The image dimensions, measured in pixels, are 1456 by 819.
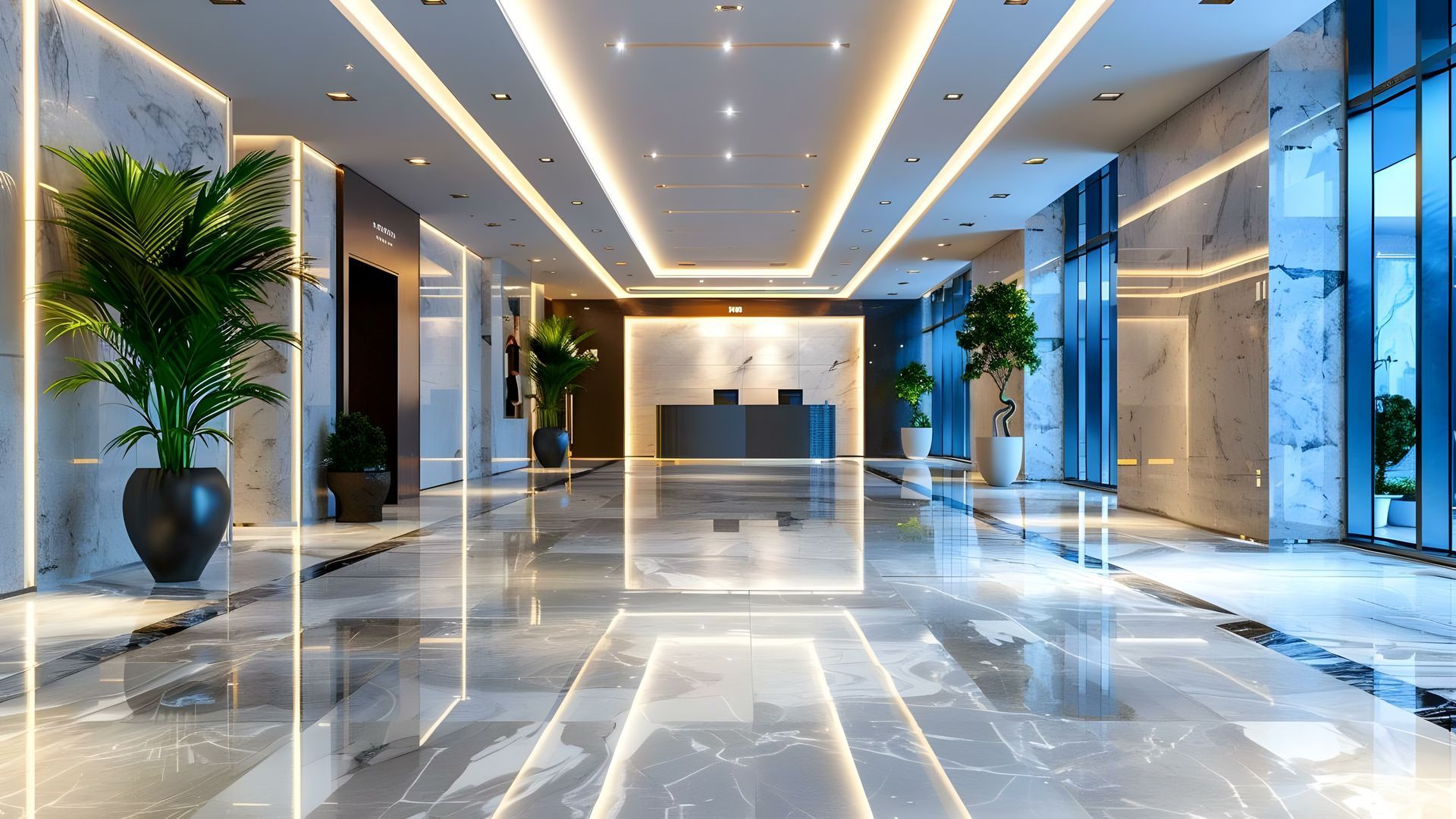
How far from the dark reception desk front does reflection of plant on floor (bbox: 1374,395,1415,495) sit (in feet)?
44.6

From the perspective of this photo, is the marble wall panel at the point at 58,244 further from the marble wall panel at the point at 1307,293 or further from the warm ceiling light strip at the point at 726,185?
the marble wall panel at the point at 1307,293

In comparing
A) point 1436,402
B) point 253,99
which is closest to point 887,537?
point 1436,402

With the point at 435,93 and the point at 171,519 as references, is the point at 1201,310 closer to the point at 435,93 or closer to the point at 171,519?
the point at 435,93

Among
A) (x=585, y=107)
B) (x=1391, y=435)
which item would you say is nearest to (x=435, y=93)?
(x=585, y=107)

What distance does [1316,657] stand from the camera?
12.1 ft

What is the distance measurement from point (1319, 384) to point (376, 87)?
7.28 metres

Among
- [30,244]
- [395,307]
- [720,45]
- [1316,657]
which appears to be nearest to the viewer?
[1316,657]

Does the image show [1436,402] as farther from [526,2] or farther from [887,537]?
[526,2]

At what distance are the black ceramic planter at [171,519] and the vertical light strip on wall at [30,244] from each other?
0.47m

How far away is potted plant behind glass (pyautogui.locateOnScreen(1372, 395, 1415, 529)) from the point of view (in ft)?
21.7

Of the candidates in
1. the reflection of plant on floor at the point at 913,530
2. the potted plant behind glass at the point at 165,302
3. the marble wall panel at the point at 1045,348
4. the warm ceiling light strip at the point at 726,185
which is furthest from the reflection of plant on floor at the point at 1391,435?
the potted plant behind glass at the point at 165,302

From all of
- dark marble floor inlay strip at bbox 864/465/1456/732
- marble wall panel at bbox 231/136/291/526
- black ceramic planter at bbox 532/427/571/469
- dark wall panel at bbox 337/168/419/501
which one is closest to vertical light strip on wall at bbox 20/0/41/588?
marble wall panel at bbox 231/136/291/526

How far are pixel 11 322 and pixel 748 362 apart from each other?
17.5 m

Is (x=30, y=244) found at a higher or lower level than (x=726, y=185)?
lower
